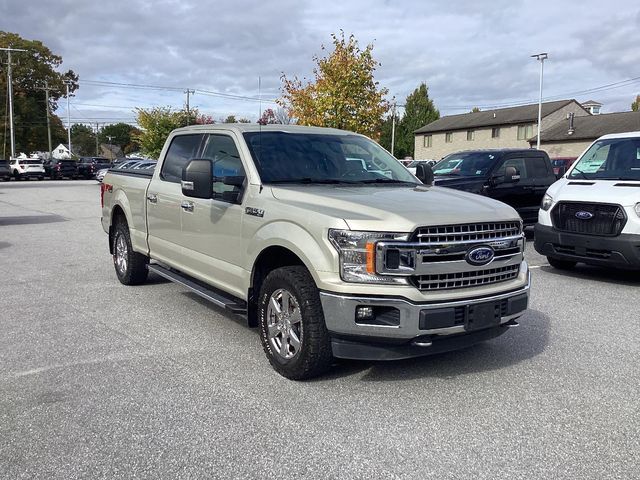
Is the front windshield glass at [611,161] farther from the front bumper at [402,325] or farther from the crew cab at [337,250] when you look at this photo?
the front bumper at [402,325]

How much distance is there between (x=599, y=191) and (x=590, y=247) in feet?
2.59

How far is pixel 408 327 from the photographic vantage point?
3.88 metres

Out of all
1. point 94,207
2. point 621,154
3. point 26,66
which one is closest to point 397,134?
point 26,66

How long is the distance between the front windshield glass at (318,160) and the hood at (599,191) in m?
3.40

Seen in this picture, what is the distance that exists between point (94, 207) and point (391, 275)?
17.9 metres

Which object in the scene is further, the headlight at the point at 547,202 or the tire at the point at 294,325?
the headlight at the point at 547,202

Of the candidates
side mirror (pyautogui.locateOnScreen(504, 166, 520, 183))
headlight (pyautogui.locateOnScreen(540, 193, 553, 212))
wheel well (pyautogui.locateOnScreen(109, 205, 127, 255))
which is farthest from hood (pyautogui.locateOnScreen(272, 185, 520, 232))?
side mirror (pyautogui.locateOnScreen(504, 166, 520, 183))

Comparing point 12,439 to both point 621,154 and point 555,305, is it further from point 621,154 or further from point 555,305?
point 621,154

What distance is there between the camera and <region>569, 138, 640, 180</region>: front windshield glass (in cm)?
846

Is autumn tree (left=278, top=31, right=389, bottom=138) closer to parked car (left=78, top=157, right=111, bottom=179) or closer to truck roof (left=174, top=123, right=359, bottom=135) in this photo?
truck roof (left=174, top=123, right=359, bottom=135)

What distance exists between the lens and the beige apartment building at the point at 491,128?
180 ft

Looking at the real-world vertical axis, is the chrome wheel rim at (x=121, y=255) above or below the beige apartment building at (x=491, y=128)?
below

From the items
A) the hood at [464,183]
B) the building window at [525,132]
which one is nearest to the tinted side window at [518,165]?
the hood at [464,183]

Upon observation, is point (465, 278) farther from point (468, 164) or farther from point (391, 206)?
point (468, 164)
